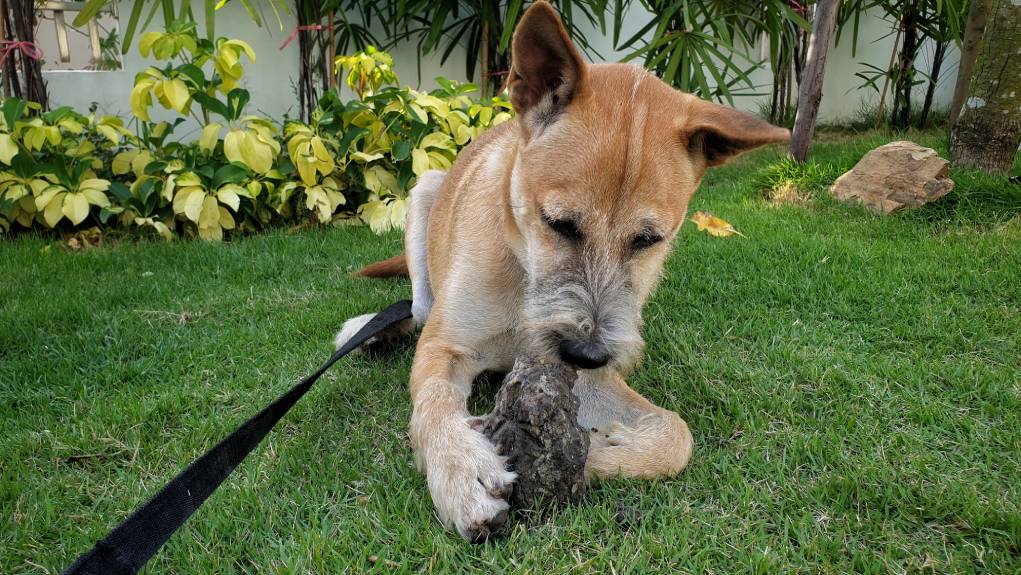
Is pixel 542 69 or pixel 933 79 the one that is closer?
pixel 542 69

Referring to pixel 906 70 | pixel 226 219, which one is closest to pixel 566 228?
pixel 226 219

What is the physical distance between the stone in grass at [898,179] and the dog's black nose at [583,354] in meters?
4.60

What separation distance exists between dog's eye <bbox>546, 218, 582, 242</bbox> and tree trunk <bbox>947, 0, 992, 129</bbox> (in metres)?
6.00

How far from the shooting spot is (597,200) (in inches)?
96.1

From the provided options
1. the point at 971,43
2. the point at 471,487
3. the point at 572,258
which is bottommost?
the point at 471,487

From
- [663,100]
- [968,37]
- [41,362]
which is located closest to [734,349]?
[663,100]

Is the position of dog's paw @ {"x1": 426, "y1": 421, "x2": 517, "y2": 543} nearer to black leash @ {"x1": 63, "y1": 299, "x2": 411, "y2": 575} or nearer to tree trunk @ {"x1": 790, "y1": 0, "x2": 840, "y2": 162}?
black leash @ {"x1": 63, "y1": 299, "x2": 411, "y2": 575}

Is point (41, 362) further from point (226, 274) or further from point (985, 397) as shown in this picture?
point (985, 397)

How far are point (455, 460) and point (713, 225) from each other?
403cm

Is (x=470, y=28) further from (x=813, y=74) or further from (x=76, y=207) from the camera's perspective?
(x=76, y=207)

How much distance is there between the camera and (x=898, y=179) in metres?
5.77

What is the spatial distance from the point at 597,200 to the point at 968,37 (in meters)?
6.90

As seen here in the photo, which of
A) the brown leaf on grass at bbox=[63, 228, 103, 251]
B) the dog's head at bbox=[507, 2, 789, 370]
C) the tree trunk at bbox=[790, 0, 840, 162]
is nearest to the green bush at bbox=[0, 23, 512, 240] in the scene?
the brown leaf on grass at bbox=[63, 228, 103, 251]

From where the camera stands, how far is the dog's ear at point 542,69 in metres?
2.48
